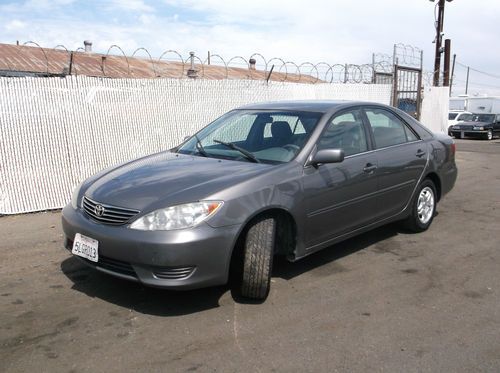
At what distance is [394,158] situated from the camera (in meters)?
5.26

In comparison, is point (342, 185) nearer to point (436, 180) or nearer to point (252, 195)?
point (252, 195)

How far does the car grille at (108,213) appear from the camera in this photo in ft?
12.0

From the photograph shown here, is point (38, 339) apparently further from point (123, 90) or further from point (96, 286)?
point (123, 90)

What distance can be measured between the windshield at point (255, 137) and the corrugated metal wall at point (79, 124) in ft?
8.86

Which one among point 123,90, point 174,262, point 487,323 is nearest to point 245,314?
point 174,262

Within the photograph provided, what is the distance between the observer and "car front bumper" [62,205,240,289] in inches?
137

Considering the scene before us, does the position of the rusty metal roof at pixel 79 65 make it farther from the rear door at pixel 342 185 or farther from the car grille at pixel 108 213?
the car grille at pixel 108 213

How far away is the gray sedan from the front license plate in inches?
0.5

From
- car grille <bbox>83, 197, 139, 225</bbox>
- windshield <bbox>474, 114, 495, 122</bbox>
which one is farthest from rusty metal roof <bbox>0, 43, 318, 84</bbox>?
windshield <bbox>474, 114, 495, 122</bbox>

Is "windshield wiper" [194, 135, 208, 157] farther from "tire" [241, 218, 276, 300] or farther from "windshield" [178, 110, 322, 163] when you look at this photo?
"tire" [241, 218, 276, 300]

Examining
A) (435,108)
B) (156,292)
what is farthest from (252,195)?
(435,108)

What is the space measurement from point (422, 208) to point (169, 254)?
11.6 ft

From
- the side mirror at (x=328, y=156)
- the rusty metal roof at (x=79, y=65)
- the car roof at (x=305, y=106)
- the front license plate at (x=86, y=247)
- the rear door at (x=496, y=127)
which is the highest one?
the rusty metal roof at (x=79, y=65)

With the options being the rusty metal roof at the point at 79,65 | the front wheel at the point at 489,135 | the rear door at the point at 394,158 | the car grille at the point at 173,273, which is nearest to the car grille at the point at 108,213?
the car grille at the point at 173,273
